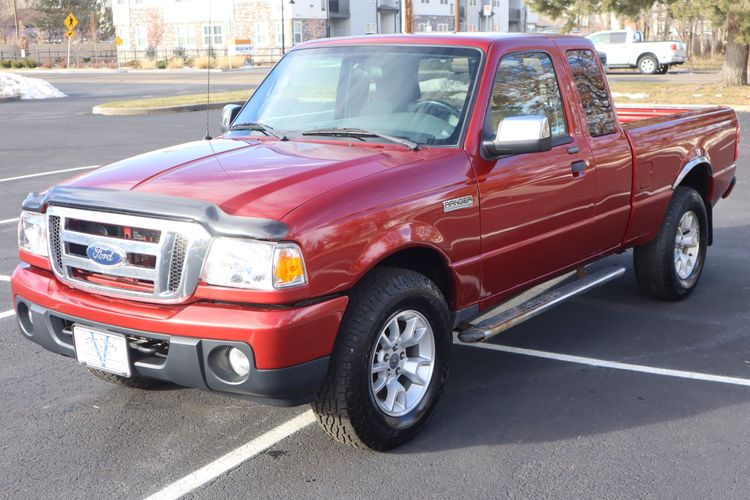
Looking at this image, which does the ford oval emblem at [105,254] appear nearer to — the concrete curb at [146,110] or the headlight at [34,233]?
the headlight at [34,233]

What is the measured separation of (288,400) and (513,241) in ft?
5.79

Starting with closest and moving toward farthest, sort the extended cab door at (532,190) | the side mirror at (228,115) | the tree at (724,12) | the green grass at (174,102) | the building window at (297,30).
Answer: the extended cab door at (532,190)
the side mirror at (228,115)
the tree at (724,12)
the green grass at (174,102)
the building window at (297,30)

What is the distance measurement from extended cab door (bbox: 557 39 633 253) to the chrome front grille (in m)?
2.84

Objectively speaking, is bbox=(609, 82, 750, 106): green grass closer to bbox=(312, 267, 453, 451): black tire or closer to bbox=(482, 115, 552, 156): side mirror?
bbox=(482, 115, 552, 156): side mirror

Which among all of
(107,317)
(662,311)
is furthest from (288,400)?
(662,311)

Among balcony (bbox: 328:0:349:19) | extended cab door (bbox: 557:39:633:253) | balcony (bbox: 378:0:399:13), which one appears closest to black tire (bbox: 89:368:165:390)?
extended cab door (bbox: 557:39:633:253)

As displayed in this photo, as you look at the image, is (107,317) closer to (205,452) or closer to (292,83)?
(205,452)

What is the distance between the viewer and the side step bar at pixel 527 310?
15.5 feet

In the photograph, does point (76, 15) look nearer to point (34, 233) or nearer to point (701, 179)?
point (701, 179)

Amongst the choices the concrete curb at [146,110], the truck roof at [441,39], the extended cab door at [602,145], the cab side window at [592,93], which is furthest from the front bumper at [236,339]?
the concrete curb at [146,110]

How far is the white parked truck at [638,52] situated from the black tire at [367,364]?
1459 inches

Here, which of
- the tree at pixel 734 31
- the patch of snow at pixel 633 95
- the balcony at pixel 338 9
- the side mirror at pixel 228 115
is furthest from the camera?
the balcony at pixel 338 9

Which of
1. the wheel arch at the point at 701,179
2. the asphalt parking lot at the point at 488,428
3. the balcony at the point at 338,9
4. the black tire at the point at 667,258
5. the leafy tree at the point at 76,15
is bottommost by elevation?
the asphalt parking lot at the point at 488,428

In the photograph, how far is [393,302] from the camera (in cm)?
410
